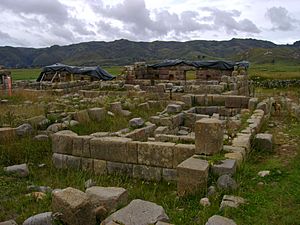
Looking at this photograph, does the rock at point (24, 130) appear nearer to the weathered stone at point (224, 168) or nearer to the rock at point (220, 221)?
the weathered stone at point (224, 168)

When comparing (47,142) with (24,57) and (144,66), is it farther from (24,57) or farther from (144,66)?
(24,57)

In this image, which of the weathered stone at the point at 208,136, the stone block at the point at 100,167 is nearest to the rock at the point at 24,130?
the stone block at the point at 100,167

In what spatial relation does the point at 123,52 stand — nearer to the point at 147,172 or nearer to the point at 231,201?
A: the point at 147,172

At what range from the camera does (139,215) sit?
4.41 metres

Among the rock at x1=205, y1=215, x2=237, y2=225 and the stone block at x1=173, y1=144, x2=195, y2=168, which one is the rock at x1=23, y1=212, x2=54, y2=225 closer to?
the rock at x1=205, y1=215, x2=237, y2=225

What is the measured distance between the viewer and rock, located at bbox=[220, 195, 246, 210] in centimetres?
487

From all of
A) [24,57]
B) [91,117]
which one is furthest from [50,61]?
[91,117]

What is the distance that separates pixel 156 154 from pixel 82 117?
4.18 metres

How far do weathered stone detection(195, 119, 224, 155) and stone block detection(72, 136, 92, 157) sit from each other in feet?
9.07

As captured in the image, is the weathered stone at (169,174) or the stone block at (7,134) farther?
the stone block at (7,134)

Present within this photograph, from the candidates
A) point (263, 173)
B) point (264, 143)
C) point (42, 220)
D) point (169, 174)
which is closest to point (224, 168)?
point (263, 173)

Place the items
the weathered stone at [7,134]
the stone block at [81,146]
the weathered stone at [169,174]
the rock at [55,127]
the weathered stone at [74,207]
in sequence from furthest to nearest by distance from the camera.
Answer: the rock at [55,127]
the weathered stone at [7,134]
the stone block at [81,146]
the weathered stone at [169,174]
the weathered stone at [74,207]

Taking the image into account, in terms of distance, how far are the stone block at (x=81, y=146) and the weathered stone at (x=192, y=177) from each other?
288cm

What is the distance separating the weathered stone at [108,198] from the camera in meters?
5.00
